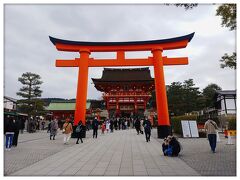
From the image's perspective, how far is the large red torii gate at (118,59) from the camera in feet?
48.0

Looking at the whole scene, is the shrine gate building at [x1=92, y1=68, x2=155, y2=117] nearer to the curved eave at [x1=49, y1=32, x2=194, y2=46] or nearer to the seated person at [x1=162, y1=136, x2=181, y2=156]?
the curved eave at [x1=49, y1=32, x2=194, y2=46]

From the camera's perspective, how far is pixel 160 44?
14938 mm

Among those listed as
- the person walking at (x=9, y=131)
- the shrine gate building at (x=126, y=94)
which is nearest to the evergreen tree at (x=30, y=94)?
the shrine gate building at (x=126, y=94)

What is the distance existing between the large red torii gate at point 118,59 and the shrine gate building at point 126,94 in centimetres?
1446

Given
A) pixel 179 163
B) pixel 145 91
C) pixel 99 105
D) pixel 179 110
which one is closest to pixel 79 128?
pixel 179 163

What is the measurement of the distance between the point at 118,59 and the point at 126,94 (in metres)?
16.4

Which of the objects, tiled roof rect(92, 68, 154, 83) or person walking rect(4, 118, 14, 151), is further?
tiled roof rect(92, 68, 154, 83)

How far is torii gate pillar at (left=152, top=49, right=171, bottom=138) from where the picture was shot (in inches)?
550

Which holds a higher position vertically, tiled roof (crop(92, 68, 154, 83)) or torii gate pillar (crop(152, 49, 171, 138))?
tiled roof (crop(92, 68, 154, 83))

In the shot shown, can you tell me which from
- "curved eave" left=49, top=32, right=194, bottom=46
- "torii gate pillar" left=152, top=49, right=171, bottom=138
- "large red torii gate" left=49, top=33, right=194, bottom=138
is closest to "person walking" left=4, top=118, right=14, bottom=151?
"large red torii gate" left=49, top=33, right=194, bottom=138

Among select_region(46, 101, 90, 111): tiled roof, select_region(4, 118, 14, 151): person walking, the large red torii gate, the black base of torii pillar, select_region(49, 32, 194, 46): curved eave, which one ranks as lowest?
the black base of torii pillar

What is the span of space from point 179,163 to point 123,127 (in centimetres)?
1953

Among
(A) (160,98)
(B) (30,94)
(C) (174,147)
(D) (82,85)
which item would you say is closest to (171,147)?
(C) (174,147)

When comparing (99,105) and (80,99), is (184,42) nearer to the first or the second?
(80,99)
